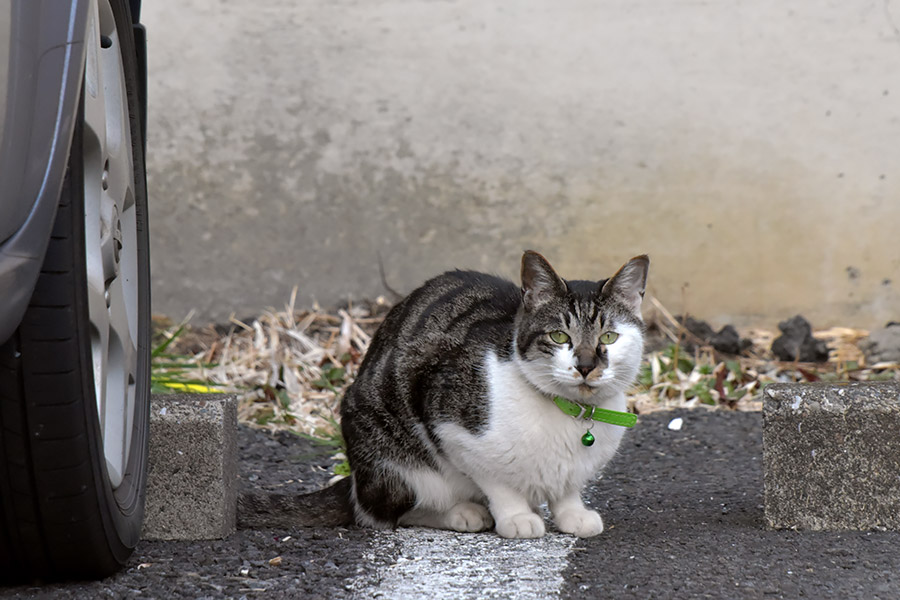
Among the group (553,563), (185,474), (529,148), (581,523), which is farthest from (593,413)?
(529,148)

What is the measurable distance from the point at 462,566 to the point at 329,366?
8.55 ft

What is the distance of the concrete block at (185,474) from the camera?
236cm

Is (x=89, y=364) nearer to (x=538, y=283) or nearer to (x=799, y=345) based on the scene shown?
(x=538, y=283)

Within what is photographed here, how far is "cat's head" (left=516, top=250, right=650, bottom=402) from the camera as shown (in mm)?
2449

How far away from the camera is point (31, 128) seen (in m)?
1.49

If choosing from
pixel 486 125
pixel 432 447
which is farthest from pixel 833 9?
pixel 432 447

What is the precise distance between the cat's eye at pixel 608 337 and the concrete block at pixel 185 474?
0.93 metres

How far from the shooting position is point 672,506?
2.83m

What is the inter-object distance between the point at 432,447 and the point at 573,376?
459mm

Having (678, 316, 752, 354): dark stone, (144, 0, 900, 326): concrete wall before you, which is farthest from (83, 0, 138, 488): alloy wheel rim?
(678, 316, 752, 354): dark stone

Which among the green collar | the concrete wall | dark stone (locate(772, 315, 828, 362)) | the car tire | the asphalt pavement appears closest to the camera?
the car tire

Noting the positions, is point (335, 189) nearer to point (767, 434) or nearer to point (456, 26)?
point (456, 26)

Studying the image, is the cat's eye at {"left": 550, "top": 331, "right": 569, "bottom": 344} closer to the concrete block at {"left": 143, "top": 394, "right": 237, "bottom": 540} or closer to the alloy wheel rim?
the concrete block at {"left": 143, "top": 394, "right": 237, "bottom": 540}

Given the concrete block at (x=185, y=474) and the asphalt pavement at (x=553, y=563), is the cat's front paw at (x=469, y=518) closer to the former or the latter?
the asphalt pavement at (x=553, y=563)
